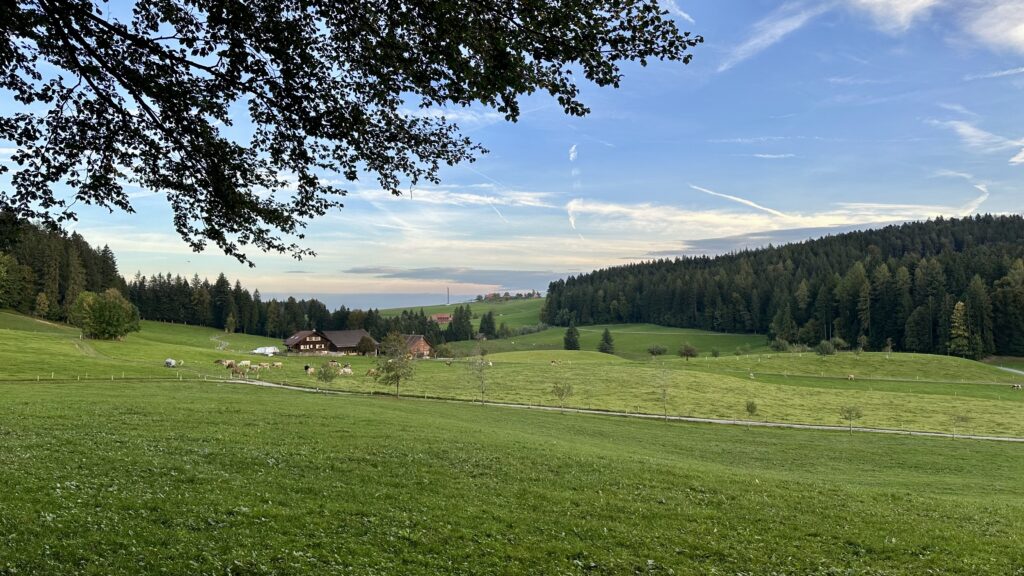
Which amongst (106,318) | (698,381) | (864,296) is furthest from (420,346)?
(864,296)

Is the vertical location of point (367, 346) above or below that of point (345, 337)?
below

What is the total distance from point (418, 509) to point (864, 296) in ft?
468

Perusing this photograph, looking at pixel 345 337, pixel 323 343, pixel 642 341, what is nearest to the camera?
pixel 323 343

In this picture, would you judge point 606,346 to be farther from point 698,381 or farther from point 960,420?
point 960,420

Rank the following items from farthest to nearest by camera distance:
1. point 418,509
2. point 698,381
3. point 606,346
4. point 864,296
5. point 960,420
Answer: point 606,346 < point 864,296 < point 698,381 < point 960,420 < point 418,509

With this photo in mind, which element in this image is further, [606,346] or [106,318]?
[606,346]

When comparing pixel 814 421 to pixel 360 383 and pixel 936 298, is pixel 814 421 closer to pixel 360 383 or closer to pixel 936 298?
pixel 360 383

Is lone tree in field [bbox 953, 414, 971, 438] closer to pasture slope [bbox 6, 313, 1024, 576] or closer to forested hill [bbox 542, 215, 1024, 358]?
pasture slope [bbox 6, 313, 1024, 576]

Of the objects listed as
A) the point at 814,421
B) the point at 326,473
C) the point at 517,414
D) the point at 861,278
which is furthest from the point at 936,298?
the point at 326,473

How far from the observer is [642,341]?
14800cm

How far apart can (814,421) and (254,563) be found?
4783cm

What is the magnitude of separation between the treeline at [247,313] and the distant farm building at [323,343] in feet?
36.1

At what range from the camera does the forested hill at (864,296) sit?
357ft

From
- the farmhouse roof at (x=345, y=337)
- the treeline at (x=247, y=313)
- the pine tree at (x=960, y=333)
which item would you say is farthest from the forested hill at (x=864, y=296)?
the farmhouse roof at (x=345, y=337)
